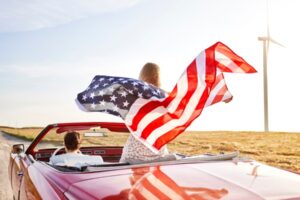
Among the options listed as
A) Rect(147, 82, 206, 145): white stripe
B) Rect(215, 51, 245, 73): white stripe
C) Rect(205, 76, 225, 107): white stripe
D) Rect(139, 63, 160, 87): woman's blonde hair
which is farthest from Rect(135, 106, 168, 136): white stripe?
Rect(215, 51, 245, 73): white stripe

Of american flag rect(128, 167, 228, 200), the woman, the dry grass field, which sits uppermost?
the woman

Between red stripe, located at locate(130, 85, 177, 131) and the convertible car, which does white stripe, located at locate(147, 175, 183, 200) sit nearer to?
the convertible car

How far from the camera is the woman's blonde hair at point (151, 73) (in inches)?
175

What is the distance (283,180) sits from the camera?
329cm

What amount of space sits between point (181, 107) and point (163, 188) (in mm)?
1549

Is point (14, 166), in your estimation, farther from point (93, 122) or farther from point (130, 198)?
point (130, 198)

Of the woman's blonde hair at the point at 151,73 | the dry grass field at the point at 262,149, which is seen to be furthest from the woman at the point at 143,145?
the dry grass field at the point at 262,149

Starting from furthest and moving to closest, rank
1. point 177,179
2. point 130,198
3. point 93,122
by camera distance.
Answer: point 93,122 → point 177,179 → point 130,198

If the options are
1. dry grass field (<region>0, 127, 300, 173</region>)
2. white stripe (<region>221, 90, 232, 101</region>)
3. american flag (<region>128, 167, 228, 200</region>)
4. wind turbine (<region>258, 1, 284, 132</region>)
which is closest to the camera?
american flag (<region>128, 167, 228, 200</region>)

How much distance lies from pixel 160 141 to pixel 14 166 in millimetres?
2847

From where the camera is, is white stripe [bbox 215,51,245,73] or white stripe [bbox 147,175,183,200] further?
white stripe [bbox 215,51,245,73]

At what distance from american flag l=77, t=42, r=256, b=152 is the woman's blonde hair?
0.09 meters

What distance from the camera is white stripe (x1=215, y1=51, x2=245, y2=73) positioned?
4570mm

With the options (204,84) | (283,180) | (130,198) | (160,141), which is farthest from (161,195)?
(204,84)
